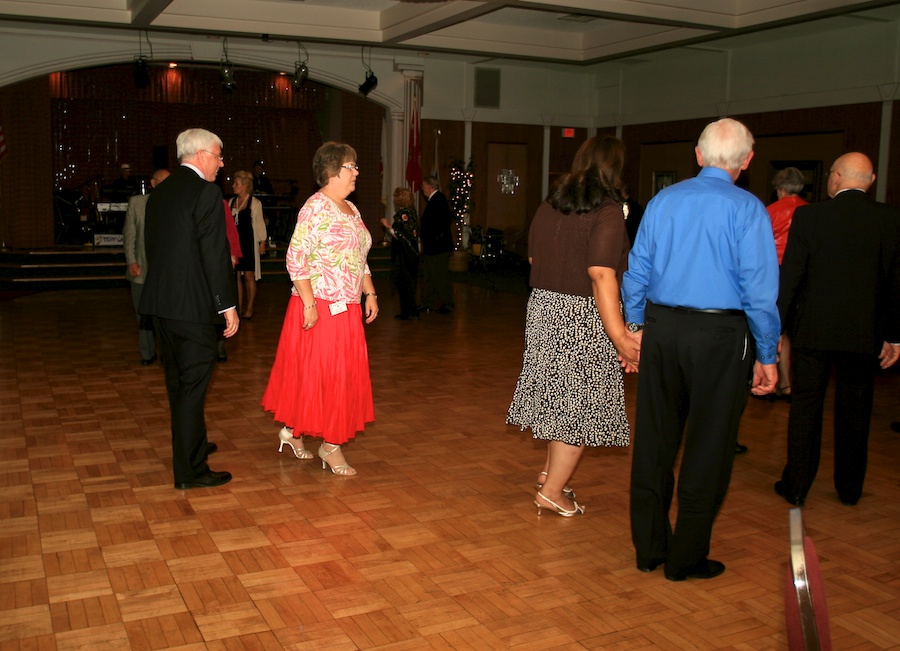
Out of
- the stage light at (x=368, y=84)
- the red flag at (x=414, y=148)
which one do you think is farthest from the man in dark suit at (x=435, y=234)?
the red flag at (x=414, y=148)

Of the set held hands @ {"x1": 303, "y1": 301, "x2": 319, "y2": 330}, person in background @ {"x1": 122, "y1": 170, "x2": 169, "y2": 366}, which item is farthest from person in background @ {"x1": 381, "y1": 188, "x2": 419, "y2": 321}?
held hands @ {"x1": 303, "y1": 301, "x2": 319, "y2": 330}

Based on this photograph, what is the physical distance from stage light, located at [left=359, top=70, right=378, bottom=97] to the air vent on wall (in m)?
2.15

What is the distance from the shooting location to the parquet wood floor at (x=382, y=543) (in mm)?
2709

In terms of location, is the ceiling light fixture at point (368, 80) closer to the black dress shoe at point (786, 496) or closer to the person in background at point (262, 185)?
the person in background at point (262, 185)

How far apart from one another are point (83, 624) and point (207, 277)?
159 centimetres

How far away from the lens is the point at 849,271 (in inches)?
148

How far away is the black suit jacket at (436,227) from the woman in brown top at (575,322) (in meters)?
5.77

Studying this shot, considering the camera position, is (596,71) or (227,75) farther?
(596,71)

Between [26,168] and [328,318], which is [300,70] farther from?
[328,318]

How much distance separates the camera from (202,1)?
997 centimetres

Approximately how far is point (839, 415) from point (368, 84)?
10631mm

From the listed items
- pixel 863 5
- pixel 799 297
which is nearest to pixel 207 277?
pixel 799 297

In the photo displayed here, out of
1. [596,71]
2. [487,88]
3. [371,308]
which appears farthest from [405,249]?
[596,71]

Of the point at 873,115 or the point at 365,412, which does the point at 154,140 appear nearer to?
the point at 873,115
